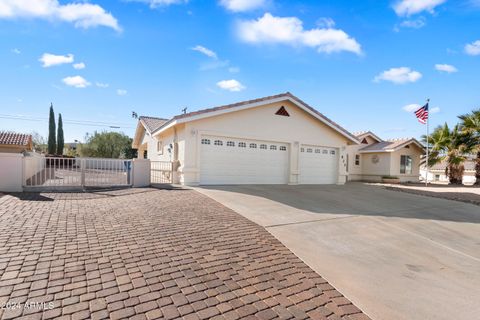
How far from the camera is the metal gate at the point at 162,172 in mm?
13664

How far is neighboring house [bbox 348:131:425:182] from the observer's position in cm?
2256

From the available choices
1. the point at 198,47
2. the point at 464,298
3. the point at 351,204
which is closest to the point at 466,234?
the point at 351,204

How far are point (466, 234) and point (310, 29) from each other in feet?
30.6

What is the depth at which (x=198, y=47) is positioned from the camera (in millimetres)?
14008

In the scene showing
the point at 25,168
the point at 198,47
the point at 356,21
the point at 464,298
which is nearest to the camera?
the point at 464,298

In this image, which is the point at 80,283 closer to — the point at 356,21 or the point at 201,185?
the point at 201,185

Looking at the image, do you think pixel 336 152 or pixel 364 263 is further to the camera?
pixel 336 152

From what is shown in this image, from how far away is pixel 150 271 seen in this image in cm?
365

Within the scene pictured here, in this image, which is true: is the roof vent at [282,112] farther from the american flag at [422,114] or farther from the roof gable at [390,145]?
the american flag at [422,114]

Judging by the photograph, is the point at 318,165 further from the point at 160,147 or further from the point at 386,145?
the point at 386,145

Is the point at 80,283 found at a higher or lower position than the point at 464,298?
higher

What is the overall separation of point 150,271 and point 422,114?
75.9 feet

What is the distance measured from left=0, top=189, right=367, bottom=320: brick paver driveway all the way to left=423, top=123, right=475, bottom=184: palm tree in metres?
23.7

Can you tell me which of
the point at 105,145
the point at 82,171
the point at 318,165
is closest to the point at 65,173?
the point at 82,171
